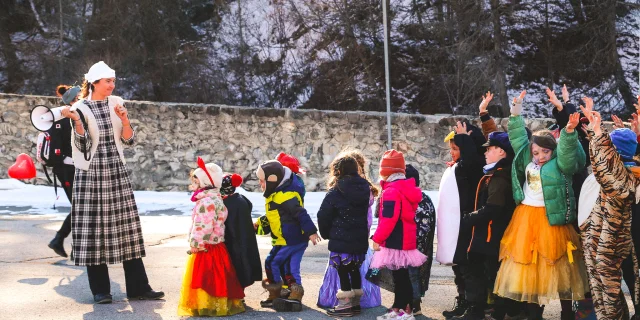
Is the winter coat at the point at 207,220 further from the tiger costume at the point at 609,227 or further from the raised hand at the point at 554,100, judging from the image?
the tiger costume at the point at 609,227

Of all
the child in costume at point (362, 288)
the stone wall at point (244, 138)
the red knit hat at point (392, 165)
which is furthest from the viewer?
the stone wall at point (244, 138)

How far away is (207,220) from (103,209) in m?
0.96

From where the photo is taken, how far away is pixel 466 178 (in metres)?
5.77

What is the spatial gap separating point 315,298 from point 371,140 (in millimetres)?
8057

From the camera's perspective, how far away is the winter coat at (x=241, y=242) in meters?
5.86

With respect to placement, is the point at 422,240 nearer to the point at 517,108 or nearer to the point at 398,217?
the point at 398,217

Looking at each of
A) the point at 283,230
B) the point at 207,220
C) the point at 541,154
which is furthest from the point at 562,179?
the point at 207,220

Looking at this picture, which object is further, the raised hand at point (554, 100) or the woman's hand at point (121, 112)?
the woman's hand at point (121, 112)

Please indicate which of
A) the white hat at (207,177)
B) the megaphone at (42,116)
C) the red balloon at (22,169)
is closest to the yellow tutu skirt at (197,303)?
the white hat at (207,177)

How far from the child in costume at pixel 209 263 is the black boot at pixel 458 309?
150cm

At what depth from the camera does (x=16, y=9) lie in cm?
2175

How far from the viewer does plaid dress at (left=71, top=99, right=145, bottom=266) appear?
6145mm

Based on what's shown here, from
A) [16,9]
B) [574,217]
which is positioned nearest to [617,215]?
[574,217]

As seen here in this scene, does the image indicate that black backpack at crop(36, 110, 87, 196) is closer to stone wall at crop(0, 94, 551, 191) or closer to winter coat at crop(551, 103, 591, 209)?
winter coat at crop(551, 103, 591, 209)
